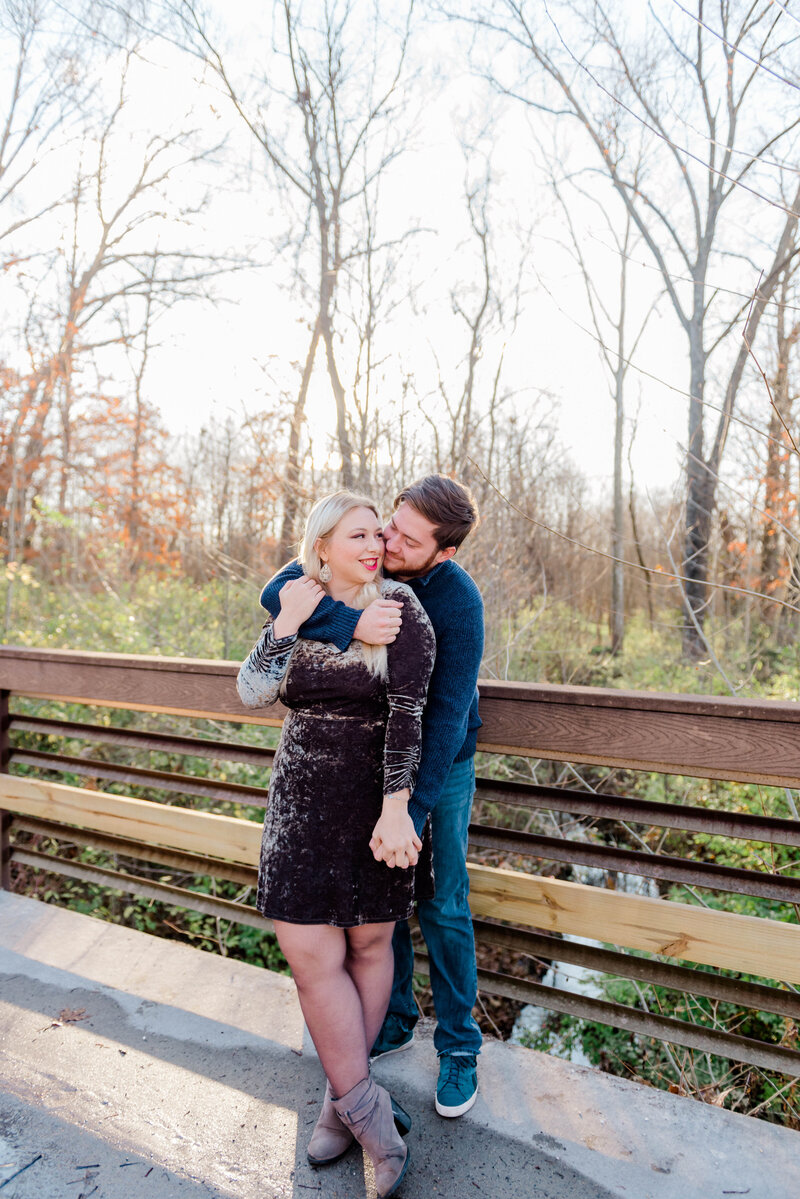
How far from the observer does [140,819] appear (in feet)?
9.87

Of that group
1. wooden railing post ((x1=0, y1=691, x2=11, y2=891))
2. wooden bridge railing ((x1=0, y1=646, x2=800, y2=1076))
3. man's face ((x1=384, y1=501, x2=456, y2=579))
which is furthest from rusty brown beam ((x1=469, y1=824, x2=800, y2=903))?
wooden railing post ((x1=0, y1=691, x2=11, y2=891))

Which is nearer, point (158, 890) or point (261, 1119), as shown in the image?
point (261, 1119)

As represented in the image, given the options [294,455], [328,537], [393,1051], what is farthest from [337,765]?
[294,455]

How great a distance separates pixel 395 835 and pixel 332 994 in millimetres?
409

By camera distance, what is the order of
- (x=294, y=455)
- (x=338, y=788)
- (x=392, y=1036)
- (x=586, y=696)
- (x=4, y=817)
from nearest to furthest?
1. (x=338, y=788)
2. (x=586, y=696)
3. (x=392, y=1036)
4. (x=4, y=817)
5. (x=294, y=455)

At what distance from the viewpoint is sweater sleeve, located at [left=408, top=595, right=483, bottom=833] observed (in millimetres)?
1833

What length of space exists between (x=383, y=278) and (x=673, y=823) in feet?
14.9

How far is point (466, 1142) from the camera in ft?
6.12

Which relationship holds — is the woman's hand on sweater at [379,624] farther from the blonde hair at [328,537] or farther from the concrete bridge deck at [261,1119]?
the concrete bridge deck at [261,1119]

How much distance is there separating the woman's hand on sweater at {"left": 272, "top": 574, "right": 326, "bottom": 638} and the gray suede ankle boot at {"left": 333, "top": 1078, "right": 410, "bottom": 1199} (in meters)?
1.03

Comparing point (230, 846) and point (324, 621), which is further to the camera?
point (230, 846)

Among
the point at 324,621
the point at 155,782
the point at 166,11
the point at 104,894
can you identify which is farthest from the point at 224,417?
the point at 324,621

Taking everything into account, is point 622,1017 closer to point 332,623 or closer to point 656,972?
point 656,972

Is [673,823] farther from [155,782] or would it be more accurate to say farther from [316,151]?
[316,151]
